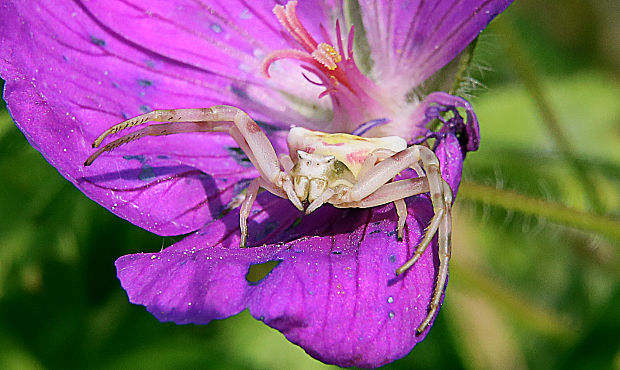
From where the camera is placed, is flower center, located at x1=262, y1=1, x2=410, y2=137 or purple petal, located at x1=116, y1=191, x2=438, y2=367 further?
flower center, located at x1=262, y1=1, x2=410, y2=137

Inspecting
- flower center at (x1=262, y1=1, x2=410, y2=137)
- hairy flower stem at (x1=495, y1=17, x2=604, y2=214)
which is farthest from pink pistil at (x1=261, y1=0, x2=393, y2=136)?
hairy flower stem at (x1=495, y1=17, x2=604, y2=214)

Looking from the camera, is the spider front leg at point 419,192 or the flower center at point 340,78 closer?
the spider front leg at point 419,192

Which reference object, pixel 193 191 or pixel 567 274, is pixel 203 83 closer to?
pixel 193 191

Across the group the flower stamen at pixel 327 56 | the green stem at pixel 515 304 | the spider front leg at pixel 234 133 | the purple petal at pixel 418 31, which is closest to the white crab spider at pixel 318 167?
the spider front leg at pixel 234 133

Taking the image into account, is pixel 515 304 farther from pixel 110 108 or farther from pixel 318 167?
pixel 110 108

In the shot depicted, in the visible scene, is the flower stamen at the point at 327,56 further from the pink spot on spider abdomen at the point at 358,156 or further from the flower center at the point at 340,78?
the pink spot on spider abdomen at the point at 358,156

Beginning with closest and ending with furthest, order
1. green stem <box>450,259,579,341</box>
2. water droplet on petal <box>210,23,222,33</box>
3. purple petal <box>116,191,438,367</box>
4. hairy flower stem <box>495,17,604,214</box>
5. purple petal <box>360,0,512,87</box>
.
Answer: purple petal <box>116,191,438,367</box> < purple petal <box>360,0,512,87</box> < water droplet on petal <box>210,23,222,33</box> < hairy flower stem <box>495,17,604,214</box> < green stem <box>450,259,579,341</box>

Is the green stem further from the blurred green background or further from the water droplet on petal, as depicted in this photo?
the water droplet on petal
